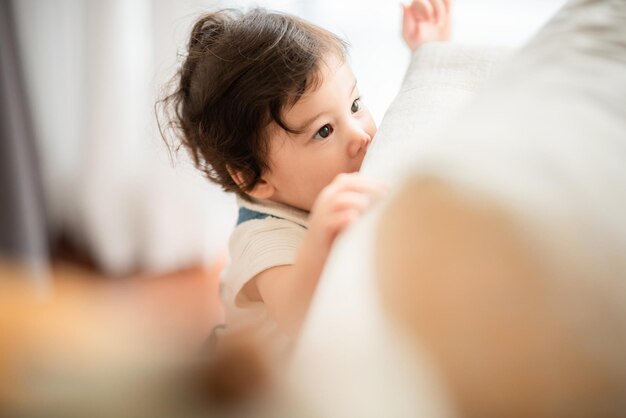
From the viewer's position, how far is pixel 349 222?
1.52 ft

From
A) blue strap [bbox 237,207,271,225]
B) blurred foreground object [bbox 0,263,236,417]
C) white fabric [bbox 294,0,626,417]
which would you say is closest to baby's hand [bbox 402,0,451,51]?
blue strap [bbox 237,207,271,225]

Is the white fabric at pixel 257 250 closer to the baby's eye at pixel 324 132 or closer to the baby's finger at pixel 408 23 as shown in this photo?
the baby's eye at pixel 324 132

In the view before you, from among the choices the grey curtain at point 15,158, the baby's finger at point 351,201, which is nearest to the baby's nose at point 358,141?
the baby's finger at point 351,201

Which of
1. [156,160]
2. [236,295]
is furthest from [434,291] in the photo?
[156,160]

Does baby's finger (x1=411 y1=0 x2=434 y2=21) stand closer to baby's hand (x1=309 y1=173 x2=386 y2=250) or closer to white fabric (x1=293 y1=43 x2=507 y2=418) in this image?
baby's hand (x1=309 y1=173 x2=386 y2=250)

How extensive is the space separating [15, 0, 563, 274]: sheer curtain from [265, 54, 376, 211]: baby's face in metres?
0.64

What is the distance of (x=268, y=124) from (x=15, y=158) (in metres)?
1.02

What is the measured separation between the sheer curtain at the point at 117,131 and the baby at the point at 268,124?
1.97 ft

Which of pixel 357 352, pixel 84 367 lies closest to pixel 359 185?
pixel 357 352

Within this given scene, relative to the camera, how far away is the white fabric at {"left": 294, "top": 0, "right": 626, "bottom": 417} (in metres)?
0.27

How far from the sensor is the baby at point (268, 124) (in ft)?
2.72

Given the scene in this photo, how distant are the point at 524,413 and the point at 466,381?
0.03 metres

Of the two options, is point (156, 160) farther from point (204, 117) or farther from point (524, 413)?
point (524, 413)

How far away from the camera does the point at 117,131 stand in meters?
1.82
